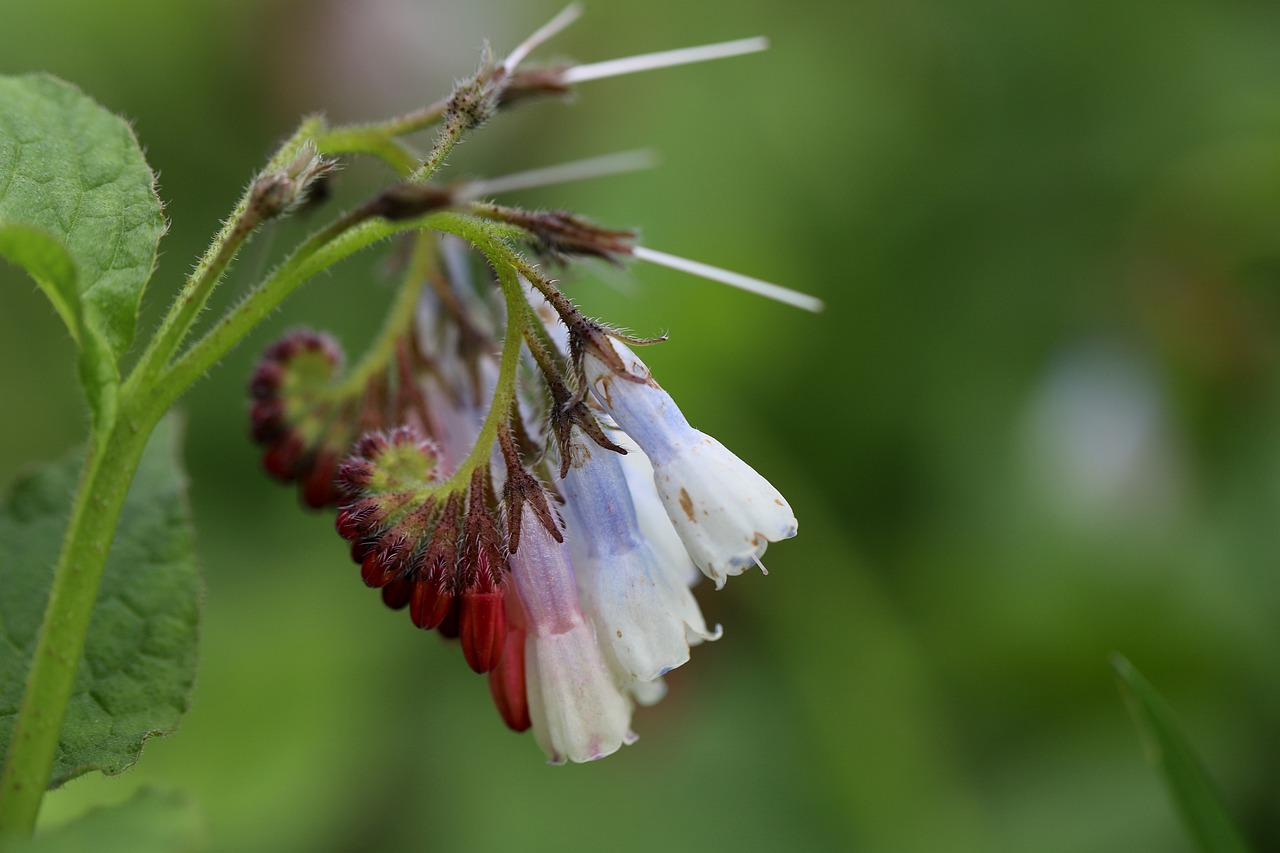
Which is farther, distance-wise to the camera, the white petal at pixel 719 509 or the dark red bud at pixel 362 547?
the dark red bud at pixel 362 547

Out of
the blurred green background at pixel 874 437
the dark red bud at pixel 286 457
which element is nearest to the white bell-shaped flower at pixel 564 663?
the dark red bud at pixel 286 457

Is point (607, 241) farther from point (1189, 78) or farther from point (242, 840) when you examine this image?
point (1189, 78)

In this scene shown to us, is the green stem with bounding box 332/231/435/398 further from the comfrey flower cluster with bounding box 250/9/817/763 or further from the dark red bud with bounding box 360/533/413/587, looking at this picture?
the dark red bud with bounding box 360/533/413/587

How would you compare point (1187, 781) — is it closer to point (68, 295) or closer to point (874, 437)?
point (68, 295)

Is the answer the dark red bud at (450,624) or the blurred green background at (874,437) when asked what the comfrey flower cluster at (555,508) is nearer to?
the dark red bud at (450,624)

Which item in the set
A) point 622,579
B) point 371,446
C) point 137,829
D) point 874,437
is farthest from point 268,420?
point 874,437

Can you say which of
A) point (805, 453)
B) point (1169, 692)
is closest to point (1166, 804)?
point (1169, 692)

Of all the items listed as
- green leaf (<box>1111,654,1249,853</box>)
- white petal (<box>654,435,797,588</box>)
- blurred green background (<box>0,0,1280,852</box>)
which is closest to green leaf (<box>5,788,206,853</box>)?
white petal (<box>654,435,797,588</box>)
